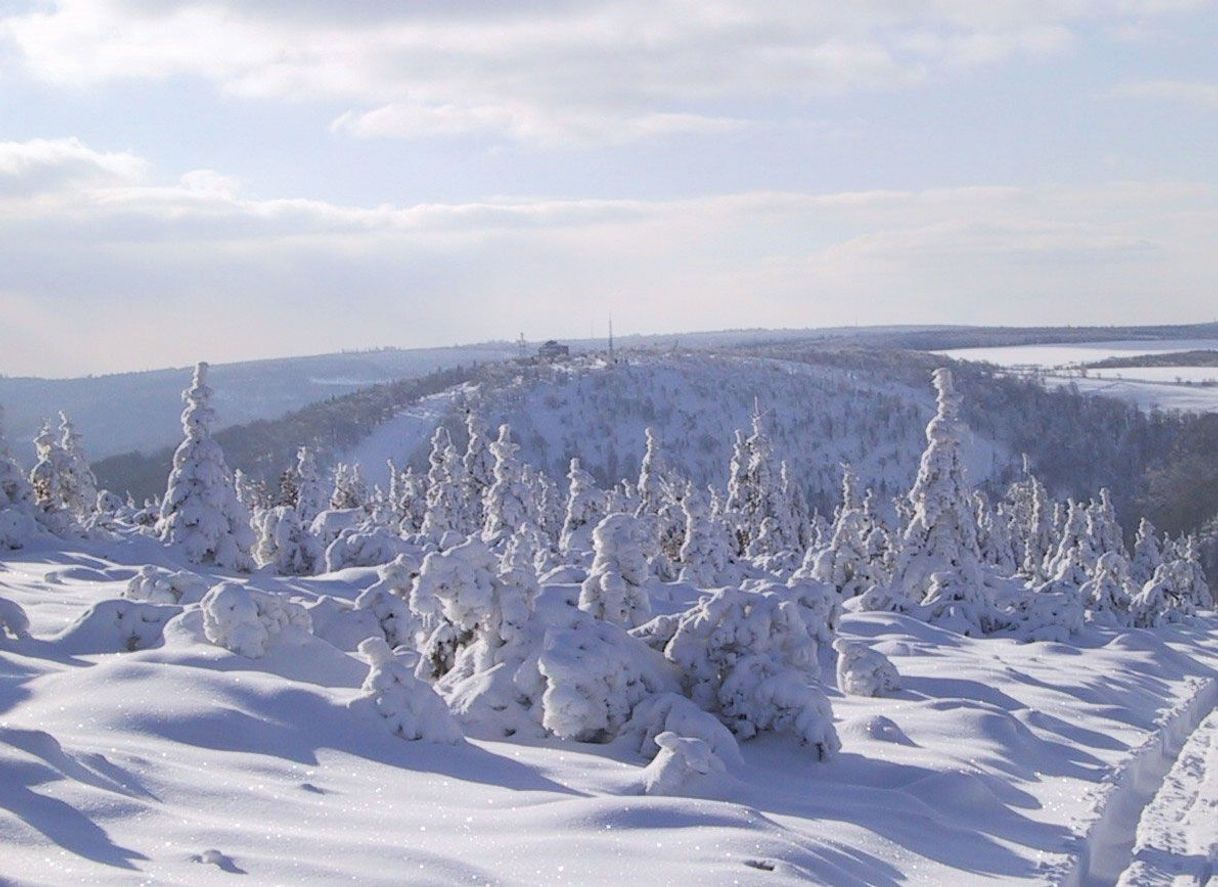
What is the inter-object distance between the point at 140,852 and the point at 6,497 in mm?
23982

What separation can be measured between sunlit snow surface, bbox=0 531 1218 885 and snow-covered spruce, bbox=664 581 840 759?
292 mm

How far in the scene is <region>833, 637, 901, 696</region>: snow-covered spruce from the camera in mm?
15461

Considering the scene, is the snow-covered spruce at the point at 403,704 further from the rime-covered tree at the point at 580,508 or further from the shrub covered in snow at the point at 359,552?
the rime-covered tree at the point at 580,508

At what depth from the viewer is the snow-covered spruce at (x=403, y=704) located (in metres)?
9.96

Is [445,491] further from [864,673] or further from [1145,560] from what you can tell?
[1145,560]

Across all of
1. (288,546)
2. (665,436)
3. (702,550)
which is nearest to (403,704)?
(288,546)

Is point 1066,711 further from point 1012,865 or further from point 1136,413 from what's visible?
point 1136,413

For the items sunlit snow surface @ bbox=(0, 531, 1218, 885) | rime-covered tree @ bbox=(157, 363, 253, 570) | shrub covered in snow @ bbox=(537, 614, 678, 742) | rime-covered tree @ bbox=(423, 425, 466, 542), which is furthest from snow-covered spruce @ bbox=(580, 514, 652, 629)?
rime-covered tree @ bbox=(423, 425, 466, 542)

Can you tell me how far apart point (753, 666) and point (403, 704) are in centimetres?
386

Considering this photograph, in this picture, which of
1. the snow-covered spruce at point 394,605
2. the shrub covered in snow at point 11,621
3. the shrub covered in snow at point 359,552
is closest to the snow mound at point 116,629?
the shrub covered in snow at point 11,621

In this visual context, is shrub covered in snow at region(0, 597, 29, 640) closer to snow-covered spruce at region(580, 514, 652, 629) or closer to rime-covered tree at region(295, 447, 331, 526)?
snow-covered spruce at region(580, 514, 652, 629)

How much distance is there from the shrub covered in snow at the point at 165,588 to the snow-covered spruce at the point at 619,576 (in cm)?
571

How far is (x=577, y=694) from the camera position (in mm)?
10984

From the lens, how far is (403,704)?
1005cm
